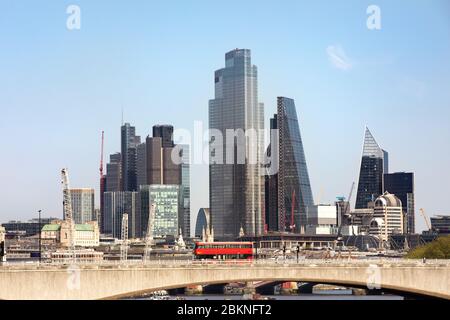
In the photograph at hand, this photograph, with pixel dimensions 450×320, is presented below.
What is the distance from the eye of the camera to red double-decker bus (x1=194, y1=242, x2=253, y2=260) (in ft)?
453

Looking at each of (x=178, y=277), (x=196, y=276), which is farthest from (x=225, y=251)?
(x=178, y=277)

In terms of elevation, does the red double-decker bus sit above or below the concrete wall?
above

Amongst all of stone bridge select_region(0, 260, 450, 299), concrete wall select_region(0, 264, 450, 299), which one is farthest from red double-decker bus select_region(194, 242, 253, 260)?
concrete wall select_region(0, 264, 450, 299)

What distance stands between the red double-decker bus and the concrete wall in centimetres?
4779

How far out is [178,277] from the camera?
85.0m

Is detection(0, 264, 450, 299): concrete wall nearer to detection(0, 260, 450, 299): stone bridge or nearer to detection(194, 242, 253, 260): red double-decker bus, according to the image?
detection(0, 260, 450, 299): stone bridge

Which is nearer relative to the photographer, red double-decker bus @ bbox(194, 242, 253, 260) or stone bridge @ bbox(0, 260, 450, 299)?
stone bridge @ bbox(0, 260, 450, 299)

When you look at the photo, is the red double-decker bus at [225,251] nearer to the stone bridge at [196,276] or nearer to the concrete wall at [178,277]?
the stone bridge at [196,276]

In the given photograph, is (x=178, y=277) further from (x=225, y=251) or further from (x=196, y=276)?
(x=225, y=251)

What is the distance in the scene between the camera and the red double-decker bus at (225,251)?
138000mm

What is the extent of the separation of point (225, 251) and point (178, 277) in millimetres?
54867

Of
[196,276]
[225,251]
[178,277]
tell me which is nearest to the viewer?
[178,277]

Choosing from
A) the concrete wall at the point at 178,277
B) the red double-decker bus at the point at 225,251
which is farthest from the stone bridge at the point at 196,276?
the red double-decker bus at the point at 225,251

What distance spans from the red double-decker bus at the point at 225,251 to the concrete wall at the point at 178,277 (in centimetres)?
4779
